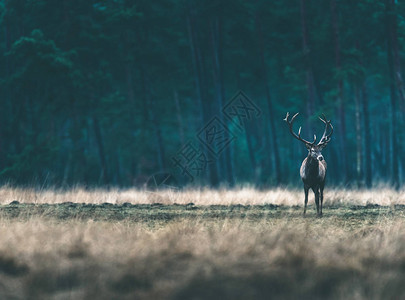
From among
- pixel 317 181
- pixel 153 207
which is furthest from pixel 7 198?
pixel 317 181

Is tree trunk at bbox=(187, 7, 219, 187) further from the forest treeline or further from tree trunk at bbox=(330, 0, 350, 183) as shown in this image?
tree trunk at bbox=(330, 0, 350, 183)

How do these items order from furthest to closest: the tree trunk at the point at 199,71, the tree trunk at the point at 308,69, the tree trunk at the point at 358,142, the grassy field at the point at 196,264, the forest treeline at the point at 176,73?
the tree trunk at the point at 358,142, the tree trunk at the point at 199,71, the forest treeline at the point at 176,73, the tree trunk at the point at 308,69, the grassy field at the point at 196,264

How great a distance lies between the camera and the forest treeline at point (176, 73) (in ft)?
103

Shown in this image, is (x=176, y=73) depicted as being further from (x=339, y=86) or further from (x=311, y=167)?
A: (x=311, y=167)

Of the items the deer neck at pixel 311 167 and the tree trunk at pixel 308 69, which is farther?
the tree trunk at pixel 308 69

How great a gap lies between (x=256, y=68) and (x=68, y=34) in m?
14.0

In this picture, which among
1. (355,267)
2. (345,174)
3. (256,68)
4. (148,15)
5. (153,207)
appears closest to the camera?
(355,267)

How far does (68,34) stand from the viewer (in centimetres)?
3438

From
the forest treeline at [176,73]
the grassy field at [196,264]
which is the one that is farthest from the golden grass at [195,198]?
the forest treeline at [176,73]

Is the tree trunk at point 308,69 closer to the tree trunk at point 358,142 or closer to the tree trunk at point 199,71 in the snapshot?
the tree trunk at point 358,142

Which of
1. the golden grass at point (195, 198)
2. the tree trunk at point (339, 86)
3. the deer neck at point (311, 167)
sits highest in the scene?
the tree trunk at point (339, 86)

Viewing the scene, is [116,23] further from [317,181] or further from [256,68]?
[317,181]

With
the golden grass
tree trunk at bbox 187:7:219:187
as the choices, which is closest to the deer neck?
the golden grass

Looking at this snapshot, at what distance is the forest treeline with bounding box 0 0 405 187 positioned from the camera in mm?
31281
